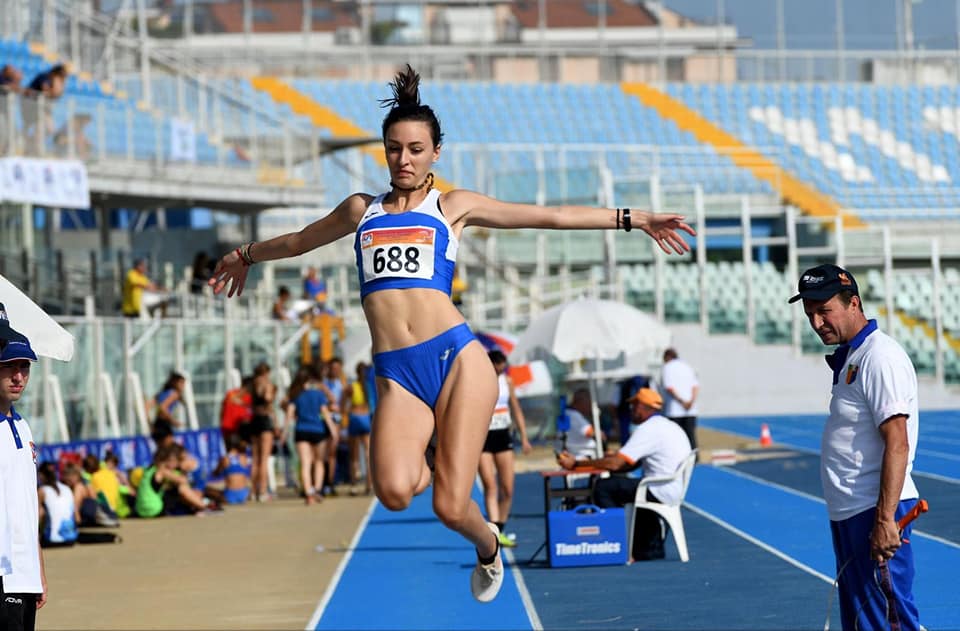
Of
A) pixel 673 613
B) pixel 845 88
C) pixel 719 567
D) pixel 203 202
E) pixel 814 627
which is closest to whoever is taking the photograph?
pixel 814 627

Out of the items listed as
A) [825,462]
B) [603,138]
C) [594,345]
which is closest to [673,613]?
[825,462]

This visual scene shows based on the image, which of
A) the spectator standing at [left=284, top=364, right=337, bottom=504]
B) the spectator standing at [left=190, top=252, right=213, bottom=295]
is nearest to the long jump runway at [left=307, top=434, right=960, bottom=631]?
the spectator standing at [left=284, top=364, right=337, bottom=504]

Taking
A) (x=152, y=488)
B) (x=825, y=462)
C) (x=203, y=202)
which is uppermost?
(x=203, y=202)

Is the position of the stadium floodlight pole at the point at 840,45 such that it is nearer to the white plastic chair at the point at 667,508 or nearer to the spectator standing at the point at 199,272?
the spectator standing at the point at 199,272

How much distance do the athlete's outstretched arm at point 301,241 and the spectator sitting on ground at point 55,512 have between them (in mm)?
8665

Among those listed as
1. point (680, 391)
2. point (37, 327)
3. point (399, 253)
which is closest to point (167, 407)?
point (680, 391)

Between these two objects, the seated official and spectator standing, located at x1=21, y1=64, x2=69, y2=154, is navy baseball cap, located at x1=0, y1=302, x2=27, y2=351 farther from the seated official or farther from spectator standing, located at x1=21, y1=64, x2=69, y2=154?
spectator standing, located at x1=21, y1=64, x2=69, y2=154

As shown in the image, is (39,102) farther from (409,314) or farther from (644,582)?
(409,314)

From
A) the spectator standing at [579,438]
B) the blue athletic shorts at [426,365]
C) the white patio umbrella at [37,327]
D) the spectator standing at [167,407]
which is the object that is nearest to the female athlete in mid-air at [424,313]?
the blue athletic shorts at [426,365]

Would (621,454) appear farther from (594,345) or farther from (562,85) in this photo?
(562,85)

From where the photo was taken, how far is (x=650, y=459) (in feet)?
42.8

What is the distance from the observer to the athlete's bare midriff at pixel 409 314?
649cm

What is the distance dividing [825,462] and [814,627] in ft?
10.3

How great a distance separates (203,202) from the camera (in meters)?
28.6
